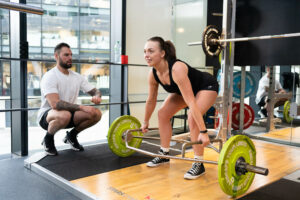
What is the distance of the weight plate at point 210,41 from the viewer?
112 inches

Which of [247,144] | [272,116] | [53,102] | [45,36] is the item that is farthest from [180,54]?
[247,144]

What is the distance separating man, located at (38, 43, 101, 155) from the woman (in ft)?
2.48

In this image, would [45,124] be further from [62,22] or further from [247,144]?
[247,144]

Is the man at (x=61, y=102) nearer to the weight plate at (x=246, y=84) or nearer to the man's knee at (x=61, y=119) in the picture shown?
the man's knee at (x=61, y=119)

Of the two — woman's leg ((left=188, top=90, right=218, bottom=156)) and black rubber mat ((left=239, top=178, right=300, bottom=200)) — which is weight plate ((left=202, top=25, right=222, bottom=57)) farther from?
black rubber mat ((left=239, top=178, right=300, bottom=200))

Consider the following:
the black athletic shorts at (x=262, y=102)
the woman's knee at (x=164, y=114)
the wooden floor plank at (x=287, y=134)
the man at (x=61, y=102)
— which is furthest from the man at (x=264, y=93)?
the man at (x=61, y=102)

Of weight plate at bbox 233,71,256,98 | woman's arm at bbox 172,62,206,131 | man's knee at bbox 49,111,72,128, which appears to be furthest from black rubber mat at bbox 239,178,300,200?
weight plate at bbox 233,71,256,98

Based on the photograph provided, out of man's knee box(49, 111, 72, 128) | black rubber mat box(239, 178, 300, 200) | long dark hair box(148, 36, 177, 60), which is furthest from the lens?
man's knee box(49, 111, 72, 128)

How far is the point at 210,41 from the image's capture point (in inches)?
115

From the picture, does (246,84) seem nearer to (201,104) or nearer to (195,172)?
(201,104)

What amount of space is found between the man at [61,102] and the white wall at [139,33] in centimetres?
109

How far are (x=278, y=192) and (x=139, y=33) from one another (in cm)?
279

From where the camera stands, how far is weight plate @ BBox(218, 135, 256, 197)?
5.77 ft

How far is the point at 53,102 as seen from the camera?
273cm
